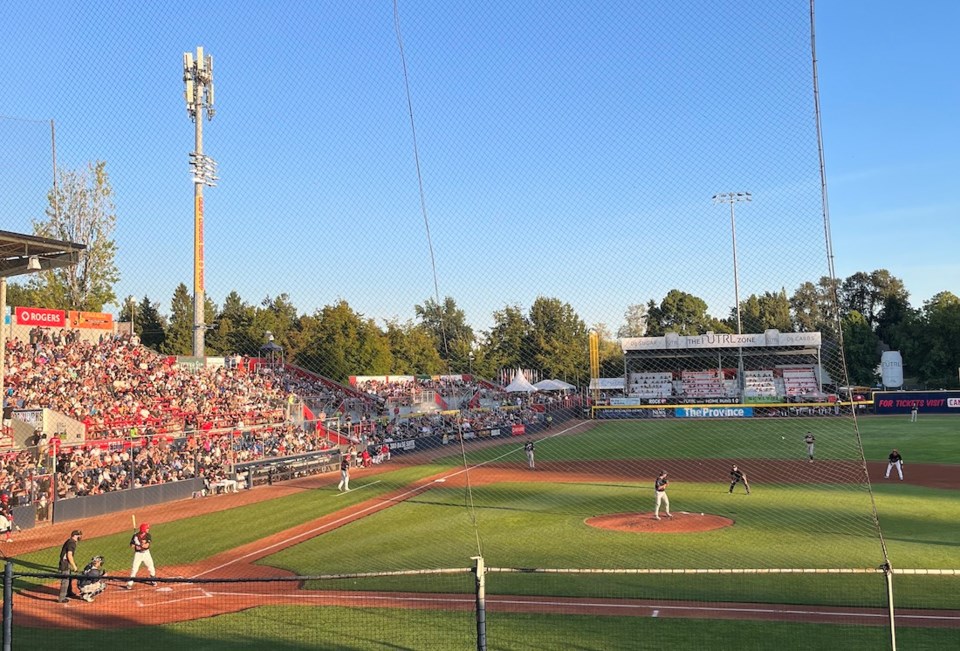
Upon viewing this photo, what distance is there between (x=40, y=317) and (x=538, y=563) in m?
28.0

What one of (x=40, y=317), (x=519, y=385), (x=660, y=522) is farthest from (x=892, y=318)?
(x=40, y=317)

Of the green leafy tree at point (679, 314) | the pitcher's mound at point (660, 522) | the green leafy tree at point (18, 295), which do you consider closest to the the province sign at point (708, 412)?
the green leafy tree at point (679, 314)

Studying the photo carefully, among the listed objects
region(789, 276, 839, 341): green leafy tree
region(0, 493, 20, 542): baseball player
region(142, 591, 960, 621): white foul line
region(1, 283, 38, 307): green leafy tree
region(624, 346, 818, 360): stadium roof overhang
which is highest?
region(1, 283, 38, 307): green leafy tree

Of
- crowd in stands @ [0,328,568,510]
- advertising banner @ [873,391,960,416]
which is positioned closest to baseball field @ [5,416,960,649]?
crowd in stands @ [0,328,568,510]

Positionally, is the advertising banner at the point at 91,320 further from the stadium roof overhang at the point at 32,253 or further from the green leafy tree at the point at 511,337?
the green leafy tree at the point at 511,337

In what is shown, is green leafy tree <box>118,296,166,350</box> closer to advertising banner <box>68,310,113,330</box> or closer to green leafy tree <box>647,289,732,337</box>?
advertising banner <box>68,310,113,330</box>

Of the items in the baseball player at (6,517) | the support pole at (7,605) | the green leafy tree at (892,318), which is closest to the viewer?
the support pole at (7,605)

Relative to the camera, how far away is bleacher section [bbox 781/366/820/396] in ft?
130

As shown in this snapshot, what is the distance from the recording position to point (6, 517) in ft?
62.8

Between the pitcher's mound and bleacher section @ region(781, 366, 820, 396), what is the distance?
2237 centimetres

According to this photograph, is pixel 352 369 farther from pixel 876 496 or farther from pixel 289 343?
pixel 876 496

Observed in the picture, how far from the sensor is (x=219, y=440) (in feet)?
96.2

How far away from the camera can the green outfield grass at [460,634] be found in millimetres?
9555

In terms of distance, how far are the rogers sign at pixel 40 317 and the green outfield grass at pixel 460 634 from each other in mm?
24573
